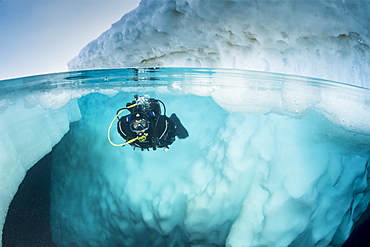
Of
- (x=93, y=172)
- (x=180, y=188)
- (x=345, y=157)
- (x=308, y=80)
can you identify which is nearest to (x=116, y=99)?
(x=93, y=172)

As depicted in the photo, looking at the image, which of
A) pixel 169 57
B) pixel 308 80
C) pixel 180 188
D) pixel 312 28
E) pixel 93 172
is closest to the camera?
pixel 312 28

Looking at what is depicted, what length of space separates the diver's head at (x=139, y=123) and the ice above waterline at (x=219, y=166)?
6.50 feet

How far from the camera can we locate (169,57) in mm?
6164

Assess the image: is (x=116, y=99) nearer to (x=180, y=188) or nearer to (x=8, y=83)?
(x=8, y=83)

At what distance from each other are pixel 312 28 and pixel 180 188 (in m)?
4.58

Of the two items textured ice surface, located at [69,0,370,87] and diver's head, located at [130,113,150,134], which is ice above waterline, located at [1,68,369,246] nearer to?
textured ice surface, located at [69,0,370,87]

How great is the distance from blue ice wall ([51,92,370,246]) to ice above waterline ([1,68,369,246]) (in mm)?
26

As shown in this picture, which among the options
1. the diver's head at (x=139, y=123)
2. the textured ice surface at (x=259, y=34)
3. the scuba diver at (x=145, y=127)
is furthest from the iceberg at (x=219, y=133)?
the diver's head at (x=139, y=123)

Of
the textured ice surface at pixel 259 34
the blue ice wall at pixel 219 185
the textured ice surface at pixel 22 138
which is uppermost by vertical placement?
the textured ice surface at pixel 259 34

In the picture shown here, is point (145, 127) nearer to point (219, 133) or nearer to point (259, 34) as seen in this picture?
point (219, 133)

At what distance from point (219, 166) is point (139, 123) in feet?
7.80

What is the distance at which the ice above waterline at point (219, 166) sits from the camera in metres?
4.50

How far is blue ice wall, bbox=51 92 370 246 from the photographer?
4.45 meters

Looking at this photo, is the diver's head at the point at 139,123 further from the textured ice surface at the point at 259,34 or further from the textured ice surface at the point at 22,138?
the textured ice surface at the point at 22,138
